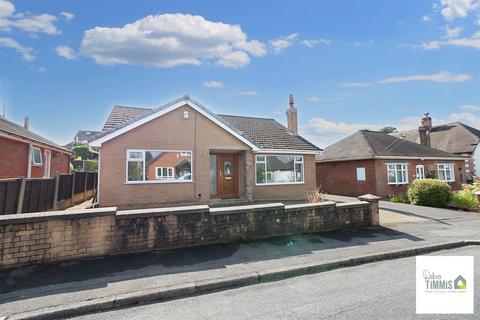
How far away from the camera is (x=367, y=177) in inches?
759

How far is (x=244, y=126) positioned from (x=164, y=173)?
7.19 meters

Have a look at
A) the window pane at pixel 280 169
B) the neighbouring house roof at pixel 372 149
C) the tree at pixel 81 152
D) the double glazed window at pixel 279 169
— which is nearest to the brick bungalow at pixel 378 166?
the neighbouring house roof at pixel 372 149

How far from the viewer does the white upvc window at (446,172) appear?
73.2ft

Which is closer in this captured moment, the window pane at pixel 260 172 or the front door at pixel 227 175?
the front door at pixel 227 175

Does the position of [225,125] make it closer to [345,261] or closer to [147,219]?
[147,219]

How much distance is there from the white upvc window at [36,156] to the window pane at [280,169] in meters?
13.1

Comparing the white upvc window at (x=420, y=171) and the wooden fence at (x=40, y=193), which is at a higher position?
the white upvc window at (x=420, y=171)

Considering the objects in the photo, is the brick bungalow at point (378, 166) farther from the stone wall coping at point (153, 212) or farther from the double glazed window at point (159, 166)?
the stone wall coping at point (153, 212)

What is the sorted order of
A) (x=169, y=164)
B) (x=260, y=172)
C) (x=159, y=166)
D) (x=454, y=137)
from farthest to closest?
(x=454, y=137), (x=260, y=172), (x=169, y=164), (x=159, y=166)

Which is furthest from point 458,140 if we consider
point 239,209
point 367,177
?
point 239,209

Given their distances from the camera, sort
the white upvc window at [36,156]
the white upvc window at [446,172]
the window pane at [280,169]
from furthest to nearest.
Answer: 1. the white upvc window at [446,172]
2. the window pane at [280,169]
3. the white upvc window at [36,156]

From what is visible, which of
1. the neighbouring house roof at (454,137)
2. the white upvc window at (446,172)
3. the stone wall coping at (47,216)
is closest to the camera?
the stone wall coping at (47,216)

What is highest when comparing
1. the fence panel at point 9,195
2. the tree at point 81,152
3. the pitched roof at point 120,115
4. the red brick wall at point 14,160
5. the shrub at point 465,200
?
the tree at point 81,152

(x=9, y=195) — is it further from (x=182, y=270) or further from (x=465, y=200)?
(x=465, y=200)
